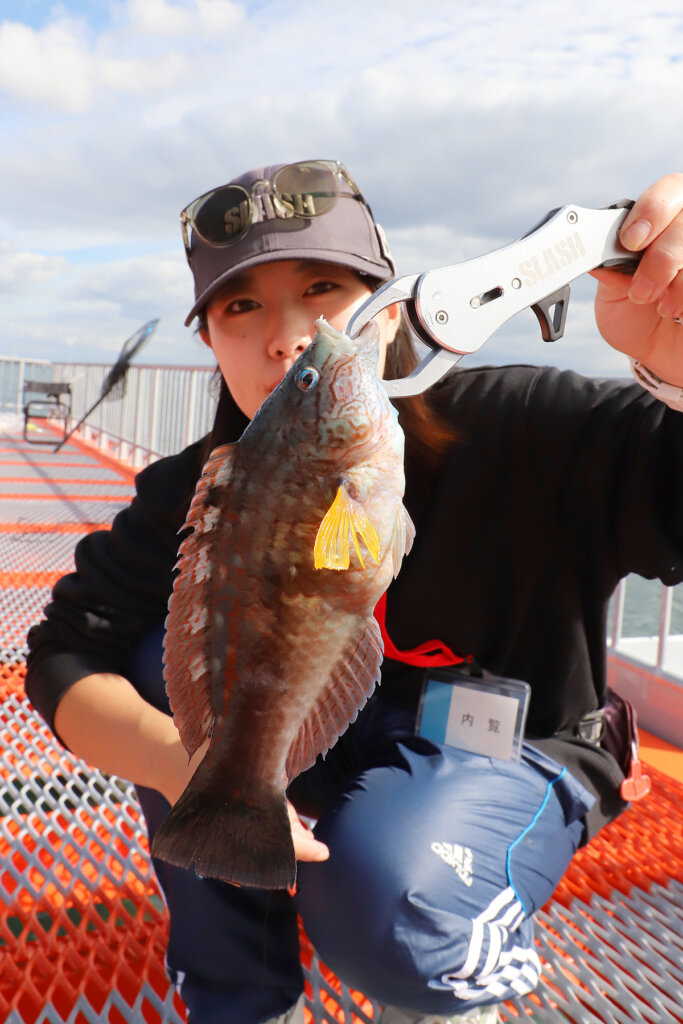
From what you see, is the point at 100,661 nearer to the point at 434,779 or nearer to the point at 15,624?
the point at 434,779

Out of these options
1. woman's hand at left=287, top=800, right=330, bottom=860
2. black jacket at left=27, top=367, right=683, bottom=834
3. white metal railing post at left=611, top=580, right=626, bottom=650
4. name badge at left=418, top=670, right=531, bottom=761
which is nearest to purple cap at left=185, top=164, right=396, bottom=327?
black jacket at left=27, top=367, right=683, bottom=834

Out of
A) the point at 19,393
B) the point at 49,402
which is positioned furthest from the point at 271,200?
the point at 19,393

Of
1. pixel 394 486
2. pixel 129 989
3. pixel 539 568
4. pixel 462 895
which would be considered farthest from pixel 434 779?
pixel 394 486

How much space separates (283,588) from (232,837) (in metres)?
0.34

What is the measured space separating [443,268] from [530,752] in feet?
4.66

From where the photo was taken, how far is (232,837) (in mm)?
1026

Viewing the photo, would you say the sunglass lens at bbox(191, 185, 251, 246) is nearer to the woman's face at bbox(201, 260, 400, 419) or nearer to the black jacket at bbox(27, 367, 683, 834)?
the woman's face at bbox(201, 260, 400, 419)

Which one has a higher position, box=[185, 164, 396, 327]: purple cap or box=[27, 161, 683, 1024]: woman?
box=[185, 164, 396, 327]: purple cap

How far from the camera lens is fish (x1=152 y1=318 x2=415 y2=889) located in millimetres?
1024

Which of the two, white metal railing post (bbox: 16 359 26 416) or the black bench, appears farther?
white metal railing post (bbox: 16 359 26 416)

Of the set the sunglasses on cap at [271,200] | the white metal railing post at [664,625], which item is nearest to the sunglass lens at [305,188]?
the sunglasses on cap at [271,200]

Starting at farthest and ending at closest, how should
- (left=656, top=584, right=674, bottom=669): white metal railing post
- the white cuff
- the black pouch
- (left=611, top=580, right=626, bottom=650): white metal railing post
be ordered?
(left=611, top=580, right=626, bottom=650): white metal railing post, (left=656, top=584, right=674, bottom=669): white metal railing post, the black pouch, the white cuff

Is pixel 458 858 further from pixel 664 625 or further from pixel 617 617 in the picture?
pixel 617 617

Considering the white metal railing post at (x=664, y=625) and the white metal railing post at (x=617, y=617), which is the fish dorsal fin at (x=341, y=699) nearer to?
the white metal railing post at (x=664, y=625)
